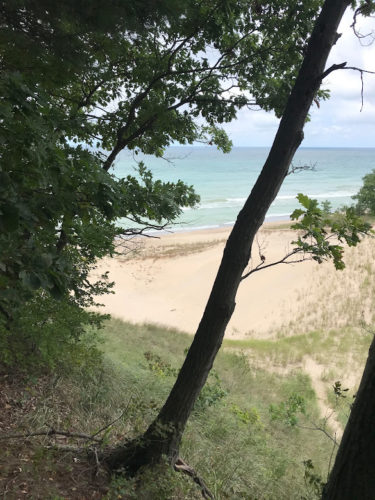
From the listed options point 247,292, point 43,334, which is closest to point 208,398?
point 43,334

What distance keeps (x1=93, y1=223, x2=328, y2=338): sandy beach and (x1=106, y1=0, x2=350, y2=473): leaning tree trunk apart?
1032 centimetres

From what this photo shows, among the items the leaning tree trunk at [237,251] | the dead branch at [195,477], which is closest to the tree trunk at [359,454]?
the leaning tree trunk at [237,251]

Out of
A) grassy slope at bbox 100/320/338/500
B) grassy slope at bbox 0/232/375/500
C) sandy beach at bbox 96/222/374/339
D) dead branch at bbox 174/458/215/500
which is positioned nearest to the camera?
grassy slope at bbox 0/232/375/500

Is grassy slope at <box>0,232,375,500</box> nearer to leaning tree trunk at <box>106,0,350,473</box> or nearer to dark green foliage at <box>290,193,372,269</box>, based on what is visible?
leaning tree trunk at <box>106,0,350,473</box>

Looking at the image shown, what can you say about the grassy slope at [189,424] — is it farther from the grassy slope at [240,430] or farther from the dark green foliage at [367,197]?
the dark green foliage at [367,197]

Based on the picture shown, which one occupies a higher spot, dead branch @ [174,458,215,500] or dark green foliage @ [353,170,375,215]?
dark green foliage @ [353,170,375,215]

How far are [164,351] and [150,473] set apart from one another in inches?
270

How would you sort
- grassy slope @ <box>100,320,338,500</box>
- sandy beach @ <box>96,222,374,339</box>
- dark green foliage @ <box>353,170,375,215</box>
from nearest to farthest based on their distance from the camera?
1. grassy slope @ <box>100,320,338,500</box>
2. sandy beach @ <box>96,222,374,339</box>
3. dark green foliage @ <box>353,170,375,215</box>

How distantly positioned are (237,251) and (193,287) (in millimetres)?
17872

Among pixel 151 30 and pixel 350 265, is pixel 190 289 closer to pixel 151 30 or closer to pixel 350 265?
pixel 350 265

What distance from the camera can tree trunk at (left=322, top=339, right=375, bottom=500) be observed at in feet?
4.25

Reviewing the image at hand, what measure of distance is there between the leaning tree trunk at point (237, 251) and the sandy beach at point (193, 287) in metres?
10.3

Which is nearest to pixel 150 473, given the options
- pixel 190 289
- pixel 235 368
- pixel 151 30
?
pixel 151 30

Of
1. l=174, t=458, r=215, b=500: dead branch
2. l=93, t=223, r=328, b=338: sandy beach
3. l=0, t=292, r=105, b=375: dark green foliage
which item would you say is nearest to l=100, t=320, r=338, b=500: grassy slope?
l=174, t=458, r=215, b=500: dead branch
